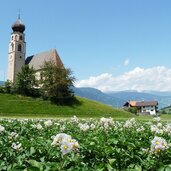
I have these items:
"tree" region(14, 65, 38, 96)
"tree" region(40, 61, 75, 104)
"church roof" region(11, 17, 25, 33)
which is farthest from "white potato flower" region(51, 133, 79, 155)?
"church roof" region(11, 17, 25, 33)

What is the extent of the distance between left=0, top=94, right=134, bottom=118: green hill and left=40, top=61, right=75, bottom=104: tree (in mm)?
2622

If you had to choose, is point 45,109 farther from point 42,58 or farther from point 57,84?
point 42,58

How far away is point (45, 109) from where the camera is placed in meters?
76.1

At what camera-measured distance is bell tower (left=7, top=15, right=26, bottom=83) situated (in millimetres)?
111000

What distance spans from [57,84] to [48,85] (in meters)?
2.30

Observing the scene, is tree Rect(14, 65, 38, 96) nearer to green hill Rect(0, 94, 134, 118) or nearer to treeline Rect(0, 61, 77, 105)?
treeline Rect(0, 61, 77, 105)

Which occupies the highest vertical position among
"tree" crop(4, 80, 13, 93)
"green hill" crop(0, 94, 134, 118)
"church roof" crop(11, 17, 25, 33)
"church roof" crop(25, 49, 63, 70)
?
"church roof" crop(11, 17, 25, 33)

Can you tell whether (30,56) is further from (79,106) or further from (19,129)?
(19,129)

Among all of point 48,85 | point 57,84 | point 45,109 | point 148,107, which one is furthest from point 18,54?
point 148,107

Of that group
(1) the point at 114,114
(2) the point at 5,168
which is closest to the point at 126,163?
(2) the point at 5,168

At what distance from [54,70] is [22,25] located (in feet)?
106

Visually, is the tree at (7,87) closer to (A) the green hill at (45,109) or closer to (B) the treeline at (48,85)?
(B) the treeline at (48,85)

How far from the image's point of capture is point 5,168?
501 cm

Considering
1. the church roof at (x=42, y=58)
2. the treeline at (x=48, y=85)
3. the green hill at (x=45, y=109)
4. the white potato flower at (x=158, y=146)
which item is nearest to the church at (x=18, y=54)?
the church roof at (x=42, y=58)
